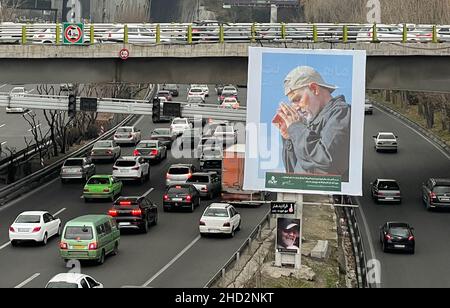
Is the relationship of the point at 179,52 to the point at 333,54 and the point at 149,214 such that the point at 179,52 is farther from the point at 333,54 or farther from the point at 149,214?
the point at 333,54

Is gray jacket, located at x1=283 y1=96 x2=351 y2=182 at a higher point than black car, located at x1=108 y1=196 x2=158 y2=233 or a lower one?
higher

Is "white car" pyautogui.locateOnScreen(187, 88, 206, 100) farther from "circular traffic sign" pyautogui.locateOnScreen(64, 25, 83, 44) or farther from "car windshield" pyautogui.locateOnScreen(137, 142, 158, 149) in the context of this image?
"circular traffic sign" pyautogui.locateOnScreen(64, 25, 83, 44)

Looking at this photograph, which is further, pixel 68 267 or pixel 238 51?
pixel 238 51

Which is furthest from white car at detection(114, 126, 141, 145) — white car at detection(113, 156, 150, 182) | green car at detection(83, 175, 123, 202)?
green car at detection(83, 175, 123, 202)

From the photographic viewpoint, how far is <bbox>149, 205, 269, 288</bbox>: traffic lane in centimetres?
3153

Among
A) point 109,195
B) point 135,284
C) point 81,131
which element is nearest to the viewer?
point 135,284

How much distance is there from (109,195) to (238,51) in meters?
9.73

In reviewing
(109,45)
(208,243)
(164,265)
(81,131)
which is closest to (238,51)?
(109,45)

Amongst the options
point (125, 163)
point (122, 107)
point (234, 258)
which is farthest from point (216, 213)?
point (122, 107)

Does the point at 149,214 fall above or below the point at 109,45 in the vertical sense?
below

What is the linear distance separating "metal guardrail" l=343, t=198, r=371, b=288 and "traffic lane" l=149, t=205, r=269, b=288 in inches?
171

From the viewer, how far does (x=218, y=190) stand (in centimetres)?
5291

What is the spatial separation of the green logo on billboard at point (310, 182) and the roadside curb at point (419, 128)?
36.9 metres

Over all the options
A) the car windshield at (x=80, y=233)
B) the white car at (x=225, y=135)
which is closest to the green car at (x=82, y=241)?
the car windshield at (x=80, y=233)
